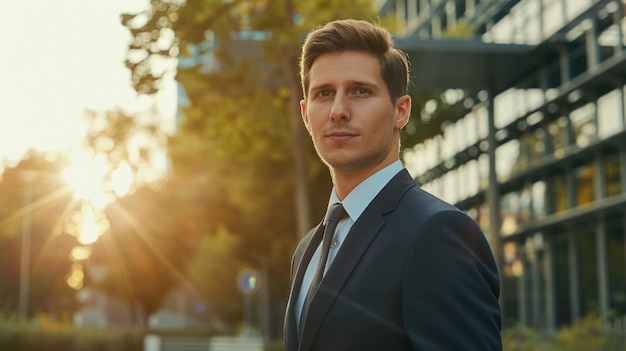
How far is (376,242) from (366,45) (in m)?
0.52

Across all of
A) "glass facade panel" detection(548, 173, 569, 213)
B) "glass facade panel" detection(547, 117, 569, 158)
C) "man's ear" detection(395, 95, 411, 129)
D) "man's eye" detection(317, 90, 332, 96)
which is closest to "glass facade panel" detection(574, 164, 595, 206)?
"glass facade panel" detection(548, 173, 569, 213)

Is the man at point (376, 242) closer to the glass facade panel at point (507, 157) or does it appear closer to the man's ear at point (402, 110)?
the man's ear at point (402, 110)

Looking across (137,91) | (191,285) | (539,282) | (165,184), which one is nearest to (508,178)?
(539,282)

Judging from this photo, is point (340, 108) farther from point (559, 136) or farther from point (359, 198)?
point (559, 136)

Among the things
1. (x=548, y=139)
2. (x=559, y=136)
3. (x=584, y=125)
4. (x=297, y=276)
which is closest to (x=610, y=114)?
(x=584, y=125)

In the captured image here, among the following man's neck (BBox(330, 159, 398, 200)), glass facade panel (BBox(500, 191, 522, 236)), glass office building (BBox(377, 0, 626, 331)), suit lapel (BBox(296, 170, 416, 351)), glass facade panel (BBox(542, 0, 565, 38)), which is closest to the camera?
suit lapel (BBox(296, 170, 416, 351))

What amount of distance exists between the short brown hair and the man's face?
0.05ft

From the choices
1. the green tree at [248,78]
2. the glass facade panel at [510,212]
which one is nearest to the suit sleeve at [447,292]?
the green tree at [248,78]

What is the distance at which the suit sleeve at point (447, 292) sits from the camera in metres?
2.35

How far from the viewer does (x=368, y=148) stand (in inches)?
107

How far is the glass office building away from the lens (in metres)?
24.4

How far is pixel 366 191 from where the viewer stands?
2.75 metres

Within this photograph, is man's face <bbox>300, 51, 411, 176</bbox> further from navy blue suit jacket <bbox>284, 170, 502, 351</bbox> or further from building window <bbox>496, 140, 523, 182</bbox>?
building window <bbox>496, 140, 523, 182</bbox>

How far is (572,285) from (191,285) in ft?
162
